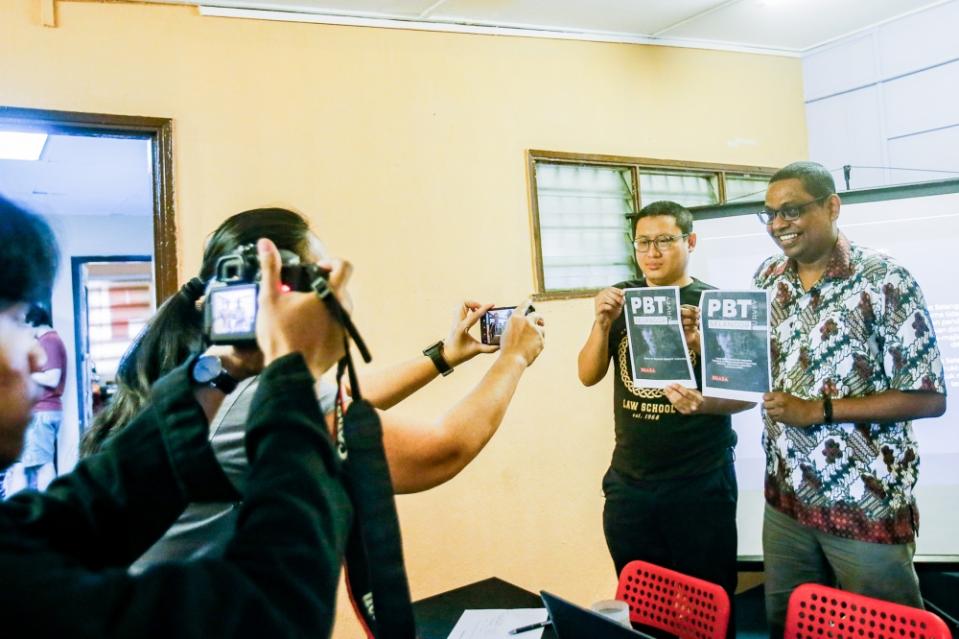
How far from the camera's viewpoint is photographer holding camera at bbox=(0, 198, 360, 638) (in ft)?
1.73

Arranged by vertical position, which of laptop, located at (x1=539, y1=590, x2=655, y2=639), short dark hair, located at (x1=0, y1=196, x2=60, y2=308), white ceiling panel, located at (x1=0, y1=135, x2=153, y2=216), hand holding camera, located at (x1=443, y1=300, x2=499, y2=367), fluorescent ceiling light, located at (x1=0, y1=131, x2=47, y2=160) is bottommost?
laptop, located at (x1=539, y1=590, x2=655, y2=639)

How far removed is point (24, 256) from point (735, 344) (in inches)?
73.4

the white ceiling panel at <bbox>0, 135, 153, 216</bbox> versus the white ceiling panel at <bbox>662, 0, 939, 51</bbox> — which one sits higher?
the white ceiling panel at <bbox>662, 0, 939, 51</bbox>

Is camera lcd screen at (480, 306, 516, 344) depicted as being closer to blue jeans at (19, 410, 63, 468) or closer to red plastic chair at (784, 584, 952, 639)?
red plastic chair at (784, 584, 952, 639)

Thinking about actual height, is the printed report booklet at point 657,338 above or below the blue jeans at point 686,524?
above

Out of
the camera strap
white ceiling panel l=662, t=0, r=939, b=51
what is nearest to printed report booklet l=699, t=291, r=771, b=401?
the camera strap

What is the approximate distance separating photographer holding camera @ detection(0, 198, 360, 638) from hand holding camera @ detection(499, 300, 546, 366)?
52cm

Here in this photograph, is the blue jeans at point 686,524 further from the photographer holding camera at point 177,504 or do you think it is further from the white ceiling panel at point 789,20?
the white ceiling panel at point 789,20

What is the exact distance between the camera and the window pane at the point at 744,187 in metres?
4.11

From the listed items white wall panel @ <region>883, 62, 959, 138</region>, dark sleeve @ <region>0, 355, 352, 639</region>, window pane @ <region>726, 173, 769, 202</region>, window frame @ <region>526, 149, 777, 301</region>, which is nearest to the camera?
dark sleeve @ <region>0, 355, 352, 639</region>

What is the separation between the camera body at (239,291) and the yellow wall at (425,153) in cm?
213

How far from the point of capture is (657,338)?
2.31 meters

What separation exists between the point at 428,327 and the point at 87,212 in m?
4.94

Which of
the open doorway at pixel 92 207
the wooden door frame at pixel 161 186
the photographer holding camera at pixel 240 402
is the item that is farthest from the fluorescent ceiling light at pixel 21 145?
the photographer holding camera at pixel 240 402
